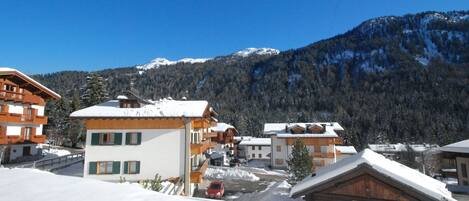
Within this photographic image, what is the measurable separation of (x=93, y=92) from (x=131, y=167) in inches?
1697

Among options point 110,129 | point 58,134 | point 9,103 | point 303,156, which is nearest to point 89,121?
point 110,129

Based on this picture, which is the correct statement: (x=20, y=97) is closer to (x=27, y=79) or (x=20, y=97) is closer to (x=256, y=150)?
(x=27, y=79)

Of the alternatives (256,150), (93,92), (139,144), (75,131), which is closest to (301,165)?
(139,144)

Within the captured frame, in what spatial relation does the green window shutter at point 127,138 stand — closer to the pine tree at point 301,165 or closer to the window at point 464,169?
the pine tree at point 301,165

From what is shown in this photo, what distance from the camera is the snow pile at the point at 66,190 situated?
945cm

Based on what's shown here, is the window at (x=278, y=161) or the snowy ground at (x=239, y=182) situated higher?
the window at (x=278, y=161)

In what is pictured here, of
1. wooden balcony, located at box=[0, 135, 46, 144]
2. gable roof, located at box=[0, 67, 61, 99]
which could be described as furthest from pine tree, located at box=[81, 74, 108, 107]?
wooden balcony, located at box=[0, 135, 46, 144]

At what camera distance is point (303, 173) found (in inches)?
1080

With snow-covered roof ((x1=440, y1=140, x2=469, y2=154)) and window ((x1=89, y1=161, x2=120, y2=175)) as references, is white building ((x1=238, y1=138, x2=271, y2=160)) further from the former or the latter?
snow-covered roof ((x1=440, y1=140, x2=469, y2=154))

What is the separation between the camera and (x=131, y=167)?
29766 millimetres

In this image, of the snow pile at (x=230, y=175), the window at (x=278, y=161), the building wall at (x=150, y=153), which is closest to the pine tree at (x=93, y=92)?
the snow pile at (x=230, y=175)

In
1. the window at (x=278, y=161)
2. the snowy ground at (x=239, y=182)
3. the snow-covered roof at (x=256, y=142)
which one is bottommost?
the snowy ground at (x=239, y=182)

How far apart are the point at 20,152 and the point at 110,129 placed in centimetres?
1821

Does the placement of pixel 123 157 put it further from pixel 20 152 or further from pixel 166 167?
pixel 20 152
